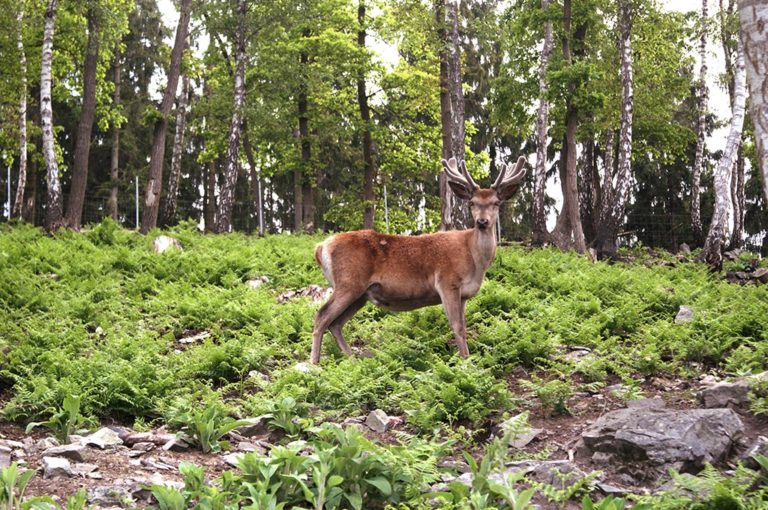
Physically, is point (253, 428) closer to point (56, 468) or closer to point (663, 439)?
point (56, 468)

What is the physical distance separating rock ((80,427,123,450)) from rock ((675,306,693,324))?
690cm

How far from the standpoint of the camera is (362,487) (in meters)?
5.01

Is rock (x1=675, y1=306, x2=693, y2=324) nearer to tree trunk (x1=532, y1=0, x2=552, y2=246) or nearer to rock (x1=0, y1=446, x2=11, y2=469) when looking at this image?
rock (x1=0, y1=446, x2=11, y2=469)

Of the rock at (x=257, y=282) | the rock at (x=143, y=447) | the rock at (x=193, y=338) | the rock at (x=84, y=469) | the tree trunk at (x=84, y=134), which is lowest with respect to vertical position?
the rock at (x=143, y=447)

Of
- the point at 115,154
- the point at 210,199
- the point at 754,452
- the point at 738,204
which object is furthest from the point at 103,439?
the point at 210,199

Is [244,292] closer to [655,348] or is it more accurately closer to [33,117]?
[655,348]

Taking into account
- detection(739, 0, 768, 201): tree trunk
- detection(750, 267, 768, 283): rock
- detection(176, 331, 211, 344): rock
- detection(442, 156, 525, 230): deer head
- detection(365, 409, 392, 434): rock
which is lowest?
detection(365, 409, 392, 434): rock

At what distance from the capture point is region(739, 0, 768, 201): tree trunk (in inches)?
229

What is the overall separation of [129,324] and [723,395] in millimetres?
7466

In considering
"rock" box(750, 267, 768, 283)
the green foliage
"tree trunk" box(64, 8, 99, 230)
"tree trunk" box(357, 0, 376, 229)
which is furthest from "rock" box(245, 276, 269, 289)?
"tree trunk" box(357, 0, 376, 229)

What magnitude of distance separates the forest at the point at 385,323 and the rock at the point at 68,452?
→ 17 millimetres

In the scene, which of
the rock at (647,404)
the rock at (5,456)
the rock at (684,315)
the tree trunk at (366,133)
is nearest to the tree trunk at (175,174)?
the tree trunk at (366,133)

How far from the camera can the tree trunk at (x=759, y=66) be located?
5.81 m

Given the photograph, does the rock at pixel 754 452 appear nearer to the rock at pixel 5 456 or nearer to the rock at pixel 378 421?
the rock at pixel 378 421
